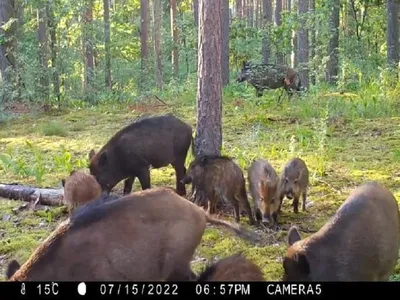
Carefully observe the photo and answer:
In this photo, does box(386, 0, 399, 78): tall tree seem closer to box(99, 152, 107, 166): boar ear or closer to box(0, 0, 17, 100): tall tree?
box(0, 0, 17, 100): tall tree

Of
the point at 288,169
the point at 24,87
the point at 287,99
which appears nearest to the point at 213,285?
the point at 288,169

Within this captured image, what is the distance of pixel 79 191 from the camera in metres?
6.80

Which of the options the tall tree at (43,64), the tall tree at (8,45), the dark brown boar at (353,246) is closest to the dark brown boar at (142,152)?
the dark brown boar at (353,246)

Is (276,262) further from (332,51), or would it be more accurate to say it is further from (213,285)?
(332,51)

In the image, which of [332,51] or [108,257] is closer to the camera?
[108,257]

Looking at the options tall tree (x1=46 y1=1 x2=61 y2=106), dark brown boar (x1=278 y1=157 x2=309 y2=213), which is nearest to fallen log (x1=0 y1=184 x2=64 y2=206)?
dark brown boar (x1=278 y1=157 x2=309 y2=213)

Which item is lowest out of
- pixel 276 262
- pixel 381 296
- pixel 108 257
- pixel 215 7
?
pixel 276 262

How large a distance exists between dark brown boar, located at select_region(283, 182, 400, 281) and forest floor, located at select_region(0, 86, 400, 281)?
0.67m

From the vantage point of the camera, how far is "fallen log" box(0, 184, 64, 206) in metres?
7.76

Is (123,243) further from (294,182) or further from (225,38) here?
(225,38)

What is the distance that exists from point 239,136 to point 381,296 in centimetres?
796

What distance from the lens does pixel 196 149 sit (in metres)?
8.09

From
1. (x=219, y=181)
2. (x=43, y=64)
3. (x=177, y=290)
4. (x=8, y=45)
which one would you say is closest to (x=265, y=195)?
(x=219, y=181)

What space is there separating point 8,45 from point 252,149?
10.5 m
